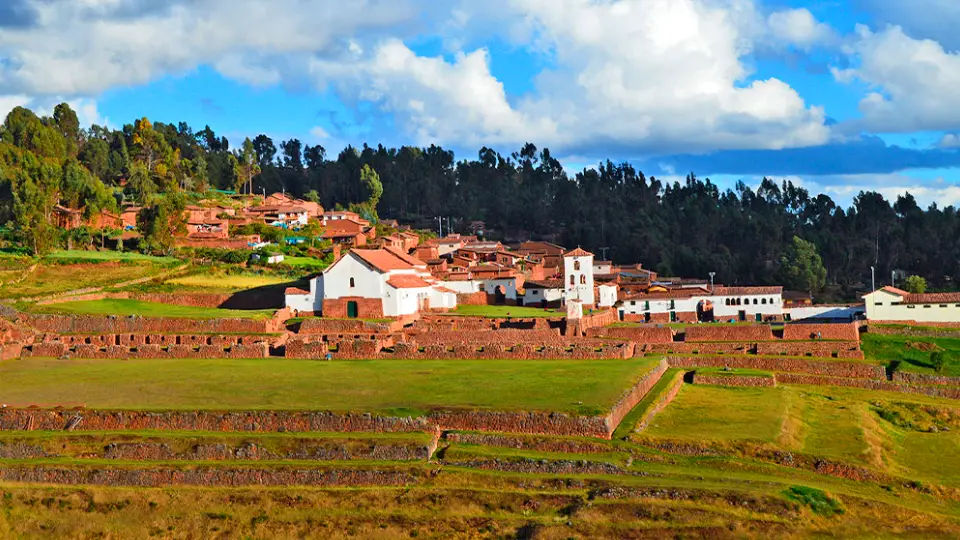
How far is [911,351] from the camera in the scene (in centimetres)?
5441

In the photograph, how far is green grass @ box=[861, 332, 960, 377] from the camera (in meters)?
51.6

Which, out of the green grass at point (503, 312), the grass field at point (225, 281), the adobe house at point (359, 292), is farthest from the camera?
the grass field at point (225, 281)

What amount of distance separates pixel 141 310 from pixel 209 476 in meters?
29.6

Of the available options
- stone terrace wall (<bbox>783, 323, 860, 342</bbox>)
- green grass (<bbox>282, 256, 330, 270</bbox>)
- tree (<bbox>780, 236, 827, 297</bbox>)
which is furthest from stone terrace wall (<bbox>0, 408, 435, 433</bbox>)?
tree (<bbox>780, 236, 827, 297</bbox>)

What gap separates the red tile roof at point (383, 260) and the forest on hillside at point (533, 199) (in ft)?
79.9

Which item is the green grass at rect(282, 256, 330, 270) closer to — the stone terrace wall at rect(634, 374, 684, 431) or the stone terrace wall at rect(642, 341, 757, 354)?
the stone terrace wall at rect(642, 341, 757, 354)

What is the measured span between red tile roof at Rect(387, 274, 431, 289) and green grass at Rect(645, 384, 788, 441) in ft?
60.8

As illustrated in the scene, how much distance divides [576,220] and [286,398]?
102m

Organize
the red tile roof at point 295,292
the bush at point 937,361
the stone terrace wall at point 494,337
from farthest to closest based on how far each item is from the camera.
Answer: the red tile roof at point 295,292, the stone terrace wall at point 494,337, the bush at point 937,361

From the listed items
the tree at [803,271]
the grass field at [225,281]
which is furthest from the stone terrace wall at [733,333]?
the tree at [803,271]

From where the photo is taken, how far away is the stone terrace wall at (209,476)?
3072 centimetres

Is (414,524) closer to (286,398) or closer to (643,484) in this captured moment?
(643,484)

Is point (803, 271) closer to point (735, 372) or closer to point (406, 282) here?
point (406, 282)

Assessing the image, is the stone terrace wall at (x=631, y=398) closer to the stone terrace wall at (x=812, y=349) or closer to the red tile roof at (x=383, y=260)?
the stone terrace wall at (x=812, y=349)
